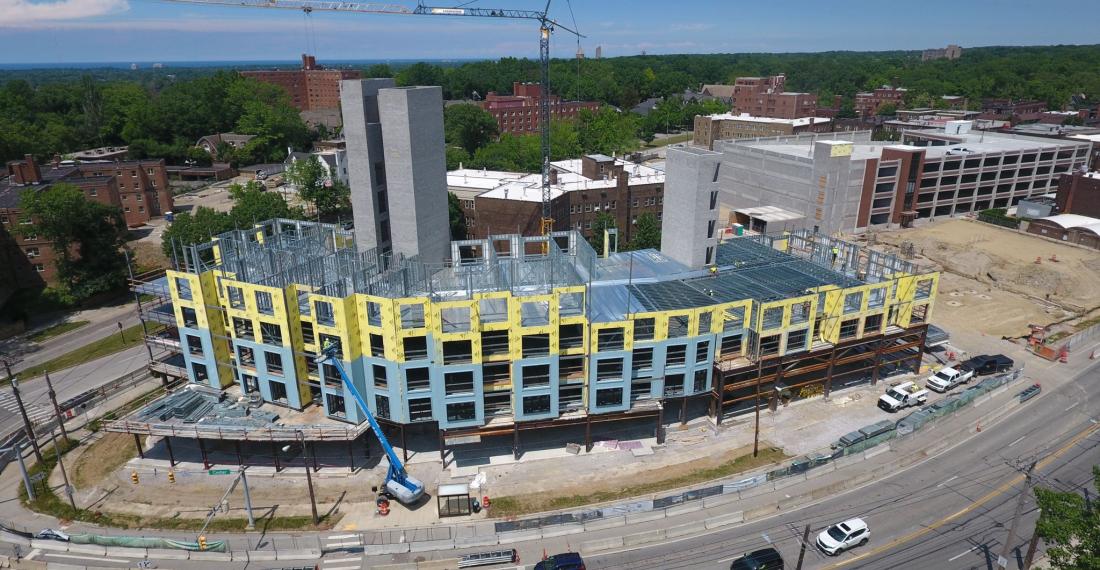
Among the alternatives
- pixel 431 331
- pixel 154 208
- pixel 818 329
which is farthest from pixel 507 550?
pixel 154 208

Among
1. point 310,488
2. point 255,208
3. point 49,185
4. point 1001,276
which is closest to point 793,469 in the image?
point 310,488

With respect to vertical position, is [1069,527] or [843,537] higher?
[1069,527]

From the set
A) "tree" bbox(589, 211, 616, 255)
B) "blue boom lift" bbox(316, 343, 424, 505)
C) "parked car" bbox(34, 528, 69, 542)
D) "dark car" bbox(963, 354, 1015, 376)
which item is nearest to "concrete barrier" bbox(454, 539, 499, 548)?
"blue boom lift" bbox(316, 343, 424, 505)

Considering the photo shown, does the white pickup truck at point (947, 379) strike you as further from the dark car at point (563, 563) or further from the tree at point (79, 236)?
the tree at point (79, 236)

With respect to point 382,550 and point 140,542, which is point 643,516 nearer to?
point 382,550

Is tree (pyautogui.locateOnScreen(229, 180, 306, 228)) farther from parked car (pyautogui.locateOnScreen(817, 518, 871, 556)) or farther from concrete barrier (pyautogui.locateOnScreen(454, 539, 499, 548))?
parked car (pyautogui.locateOnScreen(817, 518, 871, 556))

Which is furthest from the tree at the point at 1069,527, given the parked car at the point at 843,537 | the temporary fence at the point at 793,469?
the temporary fence at the point at 793,469

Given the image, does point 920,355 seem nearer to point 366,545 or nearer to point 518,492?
point 518,492
